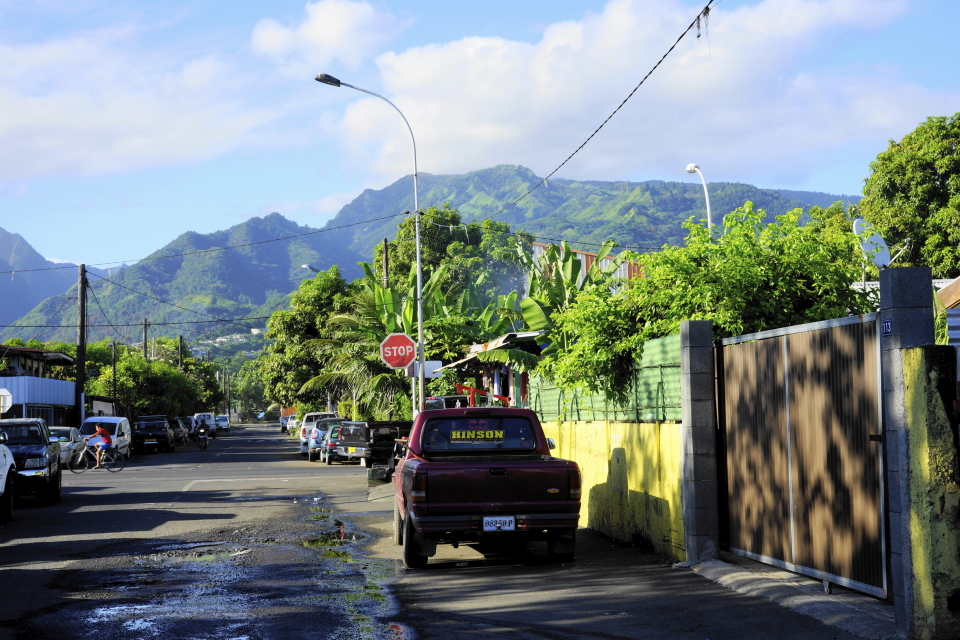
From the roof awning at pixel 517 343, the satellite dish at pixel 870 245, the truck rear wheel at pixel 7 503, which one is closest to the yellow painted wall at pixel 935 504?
the satellite dish at pixel 870 245

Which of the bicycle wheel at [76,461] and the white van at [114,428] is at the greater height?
the white van at [114,428]


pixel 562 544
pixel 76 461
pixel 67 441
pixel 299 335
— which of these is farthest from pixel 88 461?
pixel 562 544

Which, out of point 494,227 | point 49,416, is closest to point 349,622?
point 494,227

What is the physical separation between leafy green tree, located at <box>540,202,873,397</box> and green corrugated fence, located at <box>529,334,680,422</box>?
0.30 metres

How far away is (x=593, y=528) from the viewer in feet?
47.0

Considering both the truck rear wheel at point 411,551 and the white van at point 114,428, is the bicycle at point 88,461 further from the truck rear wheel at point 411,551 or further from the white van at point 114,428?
the truck rear wheel at point 411,551

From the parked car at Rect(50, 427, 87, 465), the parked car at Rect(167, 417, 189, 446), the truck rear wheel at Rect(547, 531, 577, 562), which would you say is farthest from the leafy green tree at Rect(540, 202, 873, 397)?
the parked car at Rect(167, 417, 189, 446)

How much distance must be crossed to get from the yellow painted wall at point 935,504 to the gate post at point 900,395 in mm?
69

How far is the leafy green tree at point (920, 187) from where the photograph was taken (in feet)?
119

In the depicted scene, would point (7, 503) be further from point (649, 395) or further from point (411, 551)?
point (649, 395)

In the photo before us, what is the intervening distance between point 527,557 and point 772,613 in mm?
4338

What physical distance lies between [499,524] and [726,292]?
13.5 feet

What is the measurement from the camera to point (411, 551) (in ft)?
36.0

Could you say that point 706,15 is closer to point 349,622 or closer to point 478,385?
point 349,622
